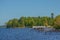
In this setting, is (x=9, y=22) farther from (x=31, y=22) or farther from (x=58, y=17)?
(x=58, y=17)

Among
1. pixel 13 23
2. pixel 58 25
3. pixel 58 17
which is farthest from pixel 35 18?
pixel 58 25

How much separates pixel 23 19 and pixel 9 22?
12593 millimetres

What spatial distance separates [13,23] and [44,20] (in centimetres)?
2336

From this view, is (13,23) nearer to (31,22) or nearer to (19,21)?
(19,21)

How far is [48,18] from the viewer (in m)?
151

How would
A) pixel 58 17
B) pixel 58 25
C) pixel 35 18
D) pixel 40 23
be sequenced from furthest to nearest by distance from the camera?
pixel 35 18 < pixel 40 23 < pixel 58 17 < pixel 58 25

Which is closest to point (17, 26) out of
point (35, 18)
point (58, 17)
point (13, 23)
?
point (13, 23)

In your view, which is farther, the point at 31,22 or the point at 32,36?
the point at 31,22

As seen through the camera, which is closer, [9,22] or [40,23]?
[40,23]

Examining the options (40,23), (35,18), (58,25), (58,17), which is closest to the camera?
(58,25)

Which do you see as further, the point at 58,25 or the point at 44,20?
the point at 44,20

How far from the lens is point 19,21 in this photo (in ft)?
512

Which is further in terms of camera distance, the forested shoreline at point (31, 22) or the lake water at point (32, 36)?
the forested shoreline at point (31, 22)

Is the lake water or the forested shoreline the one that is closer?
the lake water
